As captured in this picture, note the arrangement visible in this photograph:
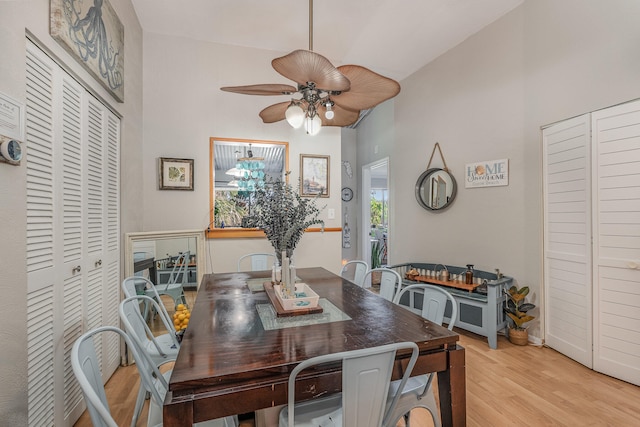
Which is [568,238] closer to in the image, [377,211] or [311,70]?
[311,70]

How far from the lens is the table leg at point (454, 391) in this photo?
4.08ft

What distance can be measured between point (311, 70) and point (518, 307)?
2.76 m

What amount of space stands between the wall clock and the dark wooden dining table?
14.5 ft

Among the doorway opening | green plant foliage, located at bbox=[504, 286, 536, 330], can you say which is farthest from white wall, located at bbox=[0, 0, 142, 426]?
the doorway opening

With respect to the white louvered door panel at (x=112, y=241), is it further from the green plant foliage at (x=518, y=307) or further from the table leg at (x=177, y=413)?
the green plant foliage at (x=518, y=307)

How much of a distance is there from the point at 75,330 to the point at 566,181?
3.79m

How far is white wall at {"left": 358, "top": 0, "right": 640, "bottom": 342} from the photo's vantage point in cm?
226

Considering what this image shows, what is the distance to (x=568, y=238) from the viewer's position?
2.50 metres

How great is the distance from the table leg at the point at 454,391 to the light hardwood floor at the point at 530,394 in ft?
2.03

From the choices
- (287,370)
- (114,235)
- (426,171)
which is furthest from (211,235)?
(426,171)

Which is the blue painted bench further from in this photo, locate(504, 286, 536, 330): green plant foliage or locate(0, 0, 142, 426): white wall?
locate(0, 0, 142, 426): white wall

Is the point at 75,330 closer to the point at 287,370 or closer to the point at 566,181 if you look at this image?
the point at 287,370

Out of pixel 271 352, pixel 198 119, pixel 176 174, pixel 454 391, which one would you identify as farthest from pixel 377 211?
pixel 271 352

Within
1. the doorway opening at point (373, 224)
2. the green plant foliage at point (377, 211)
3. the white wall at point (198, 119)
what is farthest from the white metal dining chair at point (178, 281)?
the green plant foliage at point (377, 211)
